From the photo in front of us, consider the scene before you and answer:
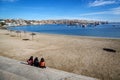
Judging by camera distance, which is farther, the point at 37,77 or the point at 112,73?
the point at 112,73

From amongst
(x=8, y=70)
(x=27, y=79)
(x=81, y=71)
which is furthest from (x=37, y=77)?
(x=81, y=71)

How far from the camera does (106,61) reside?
58.8 feet

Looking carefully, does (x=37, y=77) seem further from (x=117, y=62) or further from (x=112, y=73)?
(x=117, y=62)

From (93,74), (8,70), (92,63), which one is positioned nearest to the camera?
(8,70)

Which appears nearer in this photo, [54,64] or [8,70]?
[8,70]

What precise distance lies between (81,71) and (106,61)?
188 inches

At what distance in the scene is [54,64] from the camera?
16.5 metres

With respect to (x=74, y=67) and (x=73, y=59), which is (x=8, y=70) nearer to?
(x=74, y=67)

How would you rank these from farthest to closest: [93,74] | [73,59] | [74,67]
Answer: [73,59] → [74,67] → [93,74]

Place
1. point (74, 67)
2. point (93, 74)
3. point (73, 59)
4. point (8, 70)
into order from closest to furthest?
point (8, 70)
point (93, 74)
point (74, 67)
point (73, 59)

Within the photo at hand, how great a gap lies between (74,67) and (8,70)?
20.4ft

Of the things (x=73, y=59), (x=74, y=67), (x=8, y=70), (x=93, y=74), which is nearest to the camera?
(x=8, y=70)

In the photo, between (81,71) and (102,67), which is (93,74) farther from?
(102,67)

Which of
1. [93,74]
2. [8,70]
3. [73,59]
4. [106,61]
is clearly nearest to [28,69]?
[8,70]
